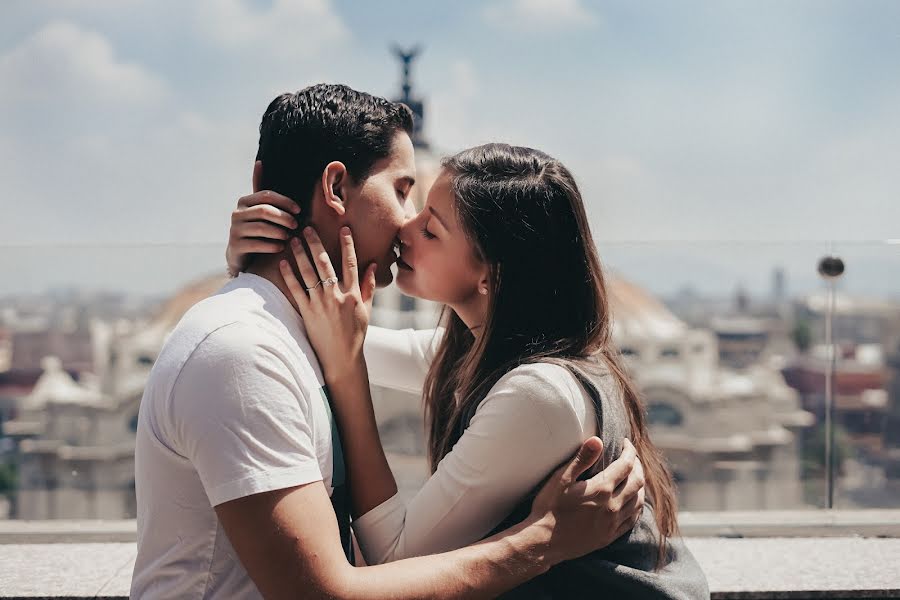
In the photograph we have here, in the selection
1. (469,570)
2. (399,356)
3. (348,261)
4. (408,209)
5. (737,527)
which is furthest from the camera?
(737,527)

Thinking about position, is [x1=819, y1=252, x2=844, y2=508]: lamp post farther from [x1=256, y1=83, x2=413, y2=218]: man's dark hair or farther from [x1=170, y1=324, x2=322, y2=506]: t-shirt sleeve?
[x1=170, y1=324, x2=322, y2=506]: t-shirt sleeve

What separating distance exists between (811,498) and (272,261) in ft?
9.44

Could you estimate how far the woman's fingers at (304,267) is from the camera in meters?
1.83

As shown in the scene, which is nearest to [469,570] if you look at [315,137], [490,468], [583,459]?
[490,468]

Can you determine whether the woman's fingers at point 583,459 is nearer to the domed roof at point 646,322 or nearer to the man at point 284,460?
the man at point 284,460

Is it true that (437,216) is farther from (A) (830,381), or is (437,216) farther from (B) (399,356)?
(A) (830,381)

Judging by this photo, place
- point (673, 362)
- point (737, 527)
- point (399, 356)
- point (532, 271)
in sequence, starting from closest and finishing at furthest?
point (532, 271), point (399, 356), point (737, 527), point (673, 362)

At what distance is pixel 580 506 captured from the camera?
174 cm

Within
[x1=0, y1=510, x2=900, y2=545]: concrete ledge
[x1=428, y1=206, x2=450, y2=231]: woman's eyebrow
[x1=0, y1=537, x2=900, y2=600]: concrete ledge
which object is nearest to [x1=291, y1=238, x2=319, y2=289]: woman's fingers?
[x1=428, y1=206, x2=450, y2=231]: woman's eyebrow

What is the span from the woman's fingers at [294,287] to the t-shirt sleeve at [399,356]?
2.26 ft

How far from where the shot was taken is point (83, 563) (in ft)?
8.89

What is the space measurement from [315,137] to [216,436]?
0.70m

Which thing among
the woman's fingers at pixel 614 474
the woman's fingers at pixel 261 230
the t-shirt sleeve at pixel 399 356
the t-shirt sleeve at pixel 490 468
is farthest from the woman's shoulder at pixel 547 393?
the t-shirt sleeve at pixel 399 356

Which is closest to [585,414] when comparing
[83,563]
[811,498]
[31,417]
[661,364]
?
[83,563]
